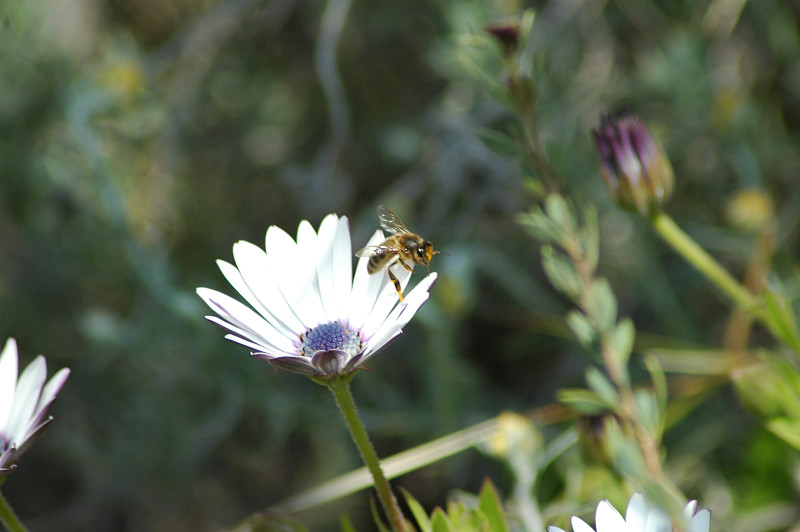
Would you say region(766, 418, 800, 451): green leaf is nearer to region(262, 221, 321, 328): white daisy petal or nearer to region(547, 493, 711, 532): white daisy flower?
region(547, 493, 711, 532): white daisy flower

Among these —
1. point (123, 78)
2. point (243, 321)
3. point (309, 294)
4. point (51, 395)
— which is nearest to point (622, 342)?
point (309, 294)

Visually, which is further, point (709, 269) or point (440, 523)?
point (709, 269)

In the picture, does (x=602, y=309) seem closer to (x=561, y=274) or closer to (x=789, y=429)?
(x=561, y=274)

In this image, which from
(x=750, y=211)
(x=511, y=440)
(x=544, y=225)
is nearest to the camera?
(x=544, y=225)

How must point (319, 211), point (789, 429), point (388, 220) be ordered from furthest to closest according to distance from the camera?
point (319, 211), point (388, 220), point (789, 429)

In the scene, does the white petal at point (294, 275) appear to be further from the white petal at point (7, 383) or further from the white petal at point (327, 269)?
the white petal at point (7, 383)

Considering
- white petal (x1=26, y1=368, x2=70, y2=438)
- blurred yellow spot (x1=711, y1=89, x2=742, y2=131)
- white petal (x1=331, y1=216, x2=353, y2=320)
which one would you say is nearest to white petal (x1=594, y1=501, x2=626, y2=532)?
white petal (x1=331, y1=216, x2=353, y2=320)
